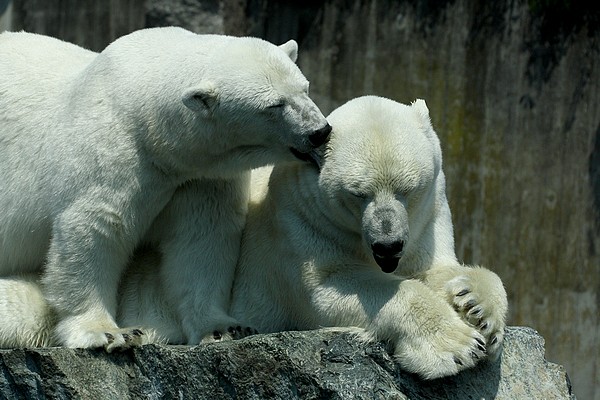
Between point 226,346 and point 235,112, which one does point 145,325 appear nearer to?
point 226,346

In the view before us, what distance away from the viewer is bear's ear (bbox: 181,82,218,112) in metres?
5.10

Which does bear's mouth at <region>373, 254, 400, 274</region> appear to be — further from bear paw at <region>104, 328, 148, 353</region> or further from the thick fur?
bear paw at <region>104, 328, 148, 353</region>

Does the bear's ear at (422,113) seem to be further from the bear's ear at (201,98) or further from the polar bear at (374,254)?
the bear's ear at (201,98)

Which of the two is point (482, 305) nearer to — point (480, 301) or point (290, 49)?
point (480, 301)

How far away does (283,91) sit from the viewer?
511 centimetres

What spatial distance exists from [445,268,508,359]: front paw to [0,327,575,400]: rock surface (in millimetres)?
183

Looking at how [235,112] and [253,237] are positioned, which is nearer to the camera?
[235,112]

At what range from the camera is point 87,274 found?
5.32 meters

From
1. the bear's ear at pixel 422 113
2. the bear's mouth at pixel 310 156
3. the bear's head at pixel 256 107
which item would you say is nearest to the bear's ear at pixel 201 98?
the bear's head at pixel 256 107

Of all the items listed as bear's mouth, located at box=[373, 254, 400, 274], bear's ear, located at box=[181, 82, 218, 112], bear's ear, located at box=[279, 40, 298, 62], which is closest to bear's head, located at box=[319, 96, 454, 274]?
bear's mouth, located at box=[373, 254, 400, 274]

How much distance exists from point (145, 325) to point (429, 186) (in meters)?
1.48

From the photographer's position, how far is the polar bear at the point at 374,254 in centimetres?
489

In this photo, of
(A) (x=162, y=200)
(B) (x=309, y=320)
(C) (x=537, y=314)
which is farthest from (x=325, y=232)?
(C) (x=537, y=314)

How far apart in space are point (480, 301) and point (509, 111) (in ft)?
19.4
